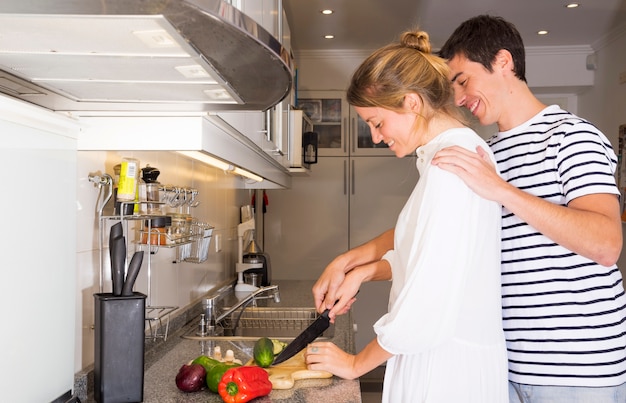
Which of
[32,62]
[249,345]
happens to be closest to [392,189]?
[249,345]

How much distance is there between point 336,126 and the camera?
4.62 metres

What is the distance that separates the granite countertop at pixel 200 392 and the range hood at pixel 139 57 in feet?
1.99

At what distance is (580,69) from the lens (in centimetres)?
441

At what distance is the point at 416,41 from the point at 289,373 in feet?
2.63

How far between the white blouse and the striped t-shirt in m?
0.16

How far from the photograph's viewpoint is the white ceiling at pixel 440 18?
3.59m

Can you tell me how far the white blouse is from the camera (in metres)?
1.10

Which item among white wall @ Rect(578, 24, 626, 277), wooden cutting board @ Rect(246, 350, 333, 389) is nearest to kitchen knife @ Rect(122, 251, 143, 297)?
wooden cutting board @ Rect(246, 350, 333, 389)

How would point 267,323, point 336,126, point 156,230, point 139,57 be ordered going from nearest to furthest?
point 139,57
point 156,230
point 267,323
point 336,126

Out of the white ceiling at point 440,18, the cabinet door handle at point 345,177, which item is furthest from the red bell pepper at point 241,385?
the cabinet door handle at point 345,177

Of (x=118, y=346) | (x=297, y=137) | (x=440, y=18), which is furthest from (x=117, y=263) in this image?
(x=440, y=18)

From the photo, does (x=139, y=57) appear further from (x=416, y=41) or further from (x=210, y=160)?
(x=210, y=160)

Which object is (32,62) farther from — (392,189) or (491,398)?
(392,189)

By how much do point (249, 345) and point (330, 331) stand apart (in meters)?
0.31
